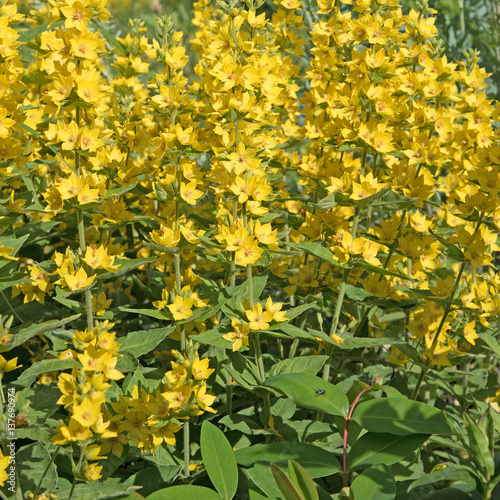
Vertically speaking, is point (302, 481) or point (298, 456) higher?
point (302, 481)

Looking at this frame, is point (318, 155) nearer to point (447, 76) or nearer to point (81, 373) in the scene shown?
point (447, 76)

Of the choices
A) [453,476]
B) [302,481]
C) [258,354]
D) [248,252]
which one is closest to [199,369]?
[258,354]

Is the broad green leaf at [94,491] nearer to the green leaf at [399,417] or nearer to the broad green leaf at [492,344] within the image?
the green leaf at [399,417]

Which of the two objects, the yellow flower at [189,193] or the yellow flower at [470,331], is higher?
the yellow flower at [189,193]

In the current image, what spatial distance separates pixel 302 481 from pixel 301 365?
805 millimetres

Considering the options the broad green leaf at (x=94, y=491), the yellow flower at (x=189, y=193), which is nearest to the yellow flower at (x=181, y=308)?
the yellow flower at (x=189, y=193)

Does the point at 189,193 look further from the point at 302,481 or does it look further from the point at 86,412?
the point at 302,481

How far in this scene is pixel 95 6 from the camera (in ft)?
6.86

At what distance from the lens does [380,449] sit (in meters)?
1.54

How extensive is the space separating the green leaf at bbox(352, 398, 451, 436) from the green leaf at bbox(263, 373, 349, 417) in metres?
0.05

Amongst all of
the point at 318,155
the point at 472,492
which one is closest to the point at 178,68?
the point at 318,155

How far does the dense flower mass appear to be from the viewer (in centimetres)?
196

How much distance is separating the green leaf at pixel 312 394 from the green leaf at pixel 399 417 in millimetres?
51

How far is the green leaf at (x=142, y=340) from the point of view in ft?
6.60
